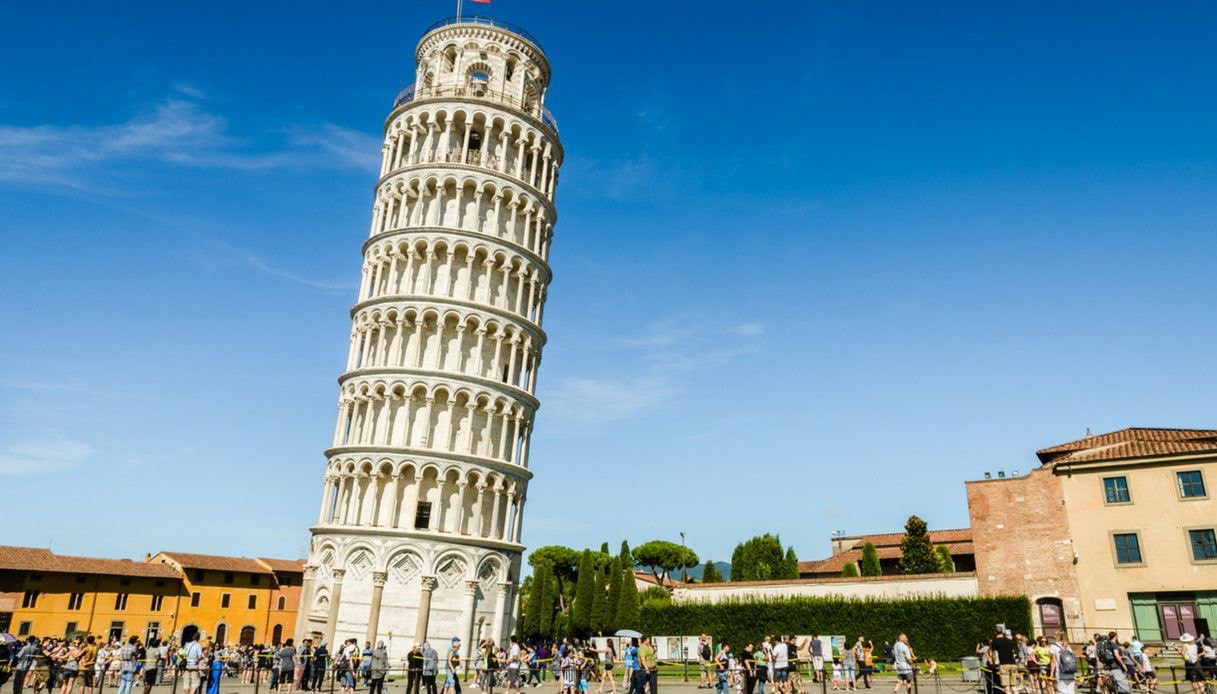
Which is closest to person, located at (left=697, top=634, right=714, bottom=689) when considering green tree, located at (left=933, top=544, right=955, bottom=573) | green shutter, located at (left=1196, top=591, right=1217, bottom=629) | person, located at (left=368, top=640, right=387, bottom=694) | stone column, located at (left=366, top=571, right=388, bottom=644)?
person, located at (left=368, top=640, right=387, bottom=694)

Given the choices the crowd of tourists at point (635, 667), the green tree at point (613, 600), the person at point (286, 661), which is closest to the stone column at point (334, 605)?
the crowd of tourists at point (635, 667)

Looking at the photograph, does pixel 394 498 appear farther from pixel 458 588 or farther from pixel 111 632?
pixel 111 632

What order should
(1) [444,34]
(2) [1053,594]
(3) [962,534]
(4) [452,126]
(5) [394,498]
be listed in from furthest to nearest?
(3) [962,534], (1) [444,34], (4) [452,126], (5) [394,498], (2) [1053,594]

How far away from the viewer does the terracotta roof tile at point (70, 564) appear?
63.8 m

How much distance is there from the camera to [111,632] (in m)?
65.7

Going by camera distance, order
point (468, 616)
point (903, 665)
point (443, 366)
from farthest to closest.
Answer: point (443, 366)
point (468, 616)
point (903, 665)

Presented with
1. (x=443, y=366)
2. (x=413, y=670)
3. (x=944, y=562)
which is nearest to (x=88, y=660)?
(x=413, y=670)

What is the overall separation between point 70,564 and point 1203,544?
7909 centimetres

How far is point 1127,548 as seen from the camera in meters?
36.7

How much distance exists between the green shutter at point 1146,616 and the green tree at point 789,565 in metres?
30.8

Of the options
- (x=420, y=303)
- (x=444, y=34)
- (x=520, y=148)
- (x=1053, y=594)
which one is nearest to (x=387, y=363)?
(x=420, y=303)

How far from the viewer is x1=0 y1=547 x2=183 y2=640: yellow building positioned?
6291 centimetres

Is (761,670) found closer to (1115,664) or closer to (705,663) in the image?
(705,663)

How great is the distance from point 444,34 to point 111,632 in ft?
182
